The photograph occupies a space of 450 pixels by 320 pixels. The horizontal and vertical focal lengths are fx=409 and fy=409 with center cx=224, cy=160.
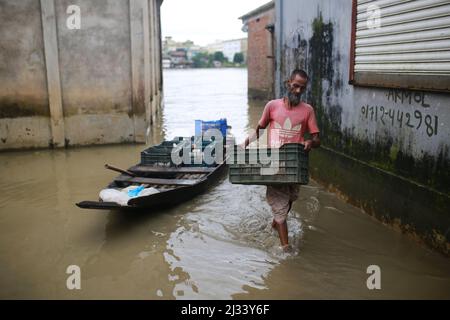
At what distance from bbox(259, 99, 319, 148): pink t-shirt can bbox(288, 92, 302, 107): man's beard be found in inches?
2.1

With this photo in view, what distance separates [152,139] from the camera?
1251 cm

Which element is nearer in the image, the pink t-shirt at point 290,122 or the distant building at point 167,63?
the pink t-shirt at point 290,122

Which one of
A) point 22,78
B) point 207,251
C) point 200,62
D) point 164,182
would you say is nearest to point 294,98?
point 207,251

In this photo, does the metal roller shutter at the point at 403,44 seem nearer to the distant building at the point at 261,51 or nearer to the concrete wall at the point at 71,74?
the concrete wall at the point at 71,74

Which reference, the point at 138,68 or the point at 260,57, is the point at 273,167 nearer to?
the point at 138,68

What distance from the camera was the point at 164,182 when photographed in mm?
6379

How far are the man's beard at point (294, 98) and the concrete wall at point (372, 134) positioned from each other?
1515 mm

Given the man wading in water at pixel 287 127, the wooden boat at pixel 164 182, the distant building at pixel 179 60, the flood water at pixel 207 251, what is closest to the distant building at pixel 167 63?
Answer: the distant building at pixel 179 60

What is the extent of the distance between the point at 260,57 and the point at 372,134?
61.5 feet

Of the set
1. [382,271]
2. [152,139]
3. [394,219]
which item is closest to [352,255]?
[382,271]

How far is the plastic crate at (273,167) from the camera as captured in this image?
428 centimetres

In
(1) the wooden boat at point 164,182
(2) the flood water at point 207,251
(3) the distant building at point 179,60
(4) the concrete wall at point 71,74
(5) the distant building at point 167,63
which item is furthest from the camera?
(3) the distant building at point 179,60

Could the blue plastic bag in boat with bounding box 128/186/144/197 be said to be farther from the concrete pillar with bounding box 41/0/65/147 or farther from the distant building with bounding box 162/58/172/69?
the distant building with bounding box 162/58/172/69
